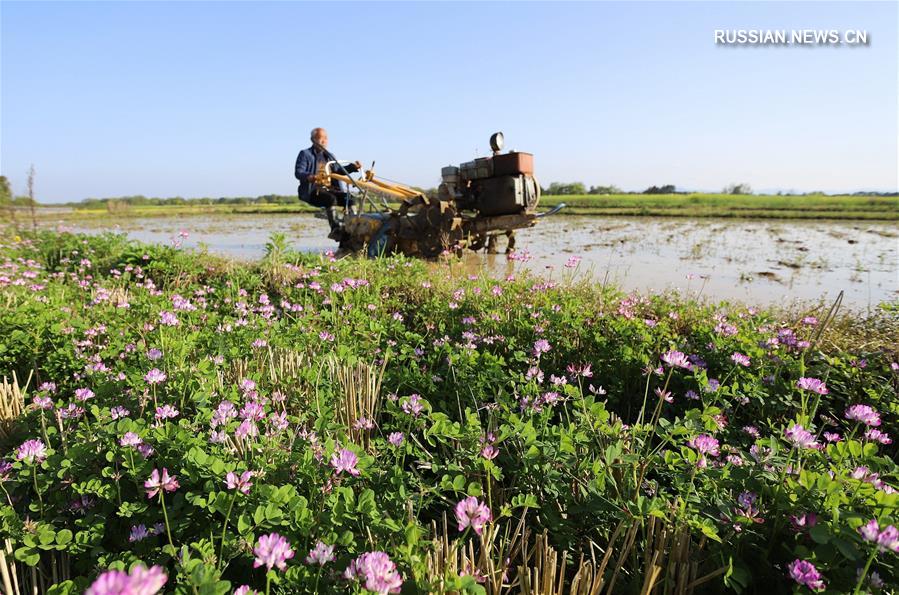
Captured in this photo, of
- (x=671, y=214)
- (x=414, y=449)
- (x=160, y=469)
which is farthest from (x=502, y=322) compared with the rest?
(x=671, y=214)

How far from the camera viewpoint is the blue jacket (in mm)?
8984

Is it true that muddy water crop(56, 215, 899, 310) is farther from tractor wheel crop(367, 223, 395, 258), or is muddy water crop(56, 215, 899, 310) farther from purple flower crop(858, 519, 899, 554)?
purple flower crop(858, 519, 899, 554)

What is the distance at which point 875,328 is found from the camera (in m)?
3.64

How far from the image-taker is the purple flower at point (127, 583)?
0.64 meters

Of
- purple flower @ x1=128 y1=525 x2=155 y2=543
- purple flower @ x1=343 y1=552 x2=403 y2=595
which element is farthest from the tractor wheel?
purple flower @ x1=343 y1=552 x2=403 y2=595

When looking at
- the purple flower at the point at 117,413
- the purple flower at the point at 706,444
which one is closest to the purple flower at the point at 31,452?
the purple flower at the point at 117,413

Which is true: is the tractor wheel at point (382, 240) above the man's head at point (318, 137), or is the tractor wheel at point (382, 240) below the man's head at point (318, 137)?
below

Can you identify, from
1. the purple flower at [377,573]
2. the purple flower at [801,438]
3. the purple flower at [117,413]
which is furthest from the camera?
the purple flower at [117,413]

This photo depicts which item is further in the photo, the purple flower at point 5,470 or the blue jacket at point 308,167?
the blue jacket at point 308,167

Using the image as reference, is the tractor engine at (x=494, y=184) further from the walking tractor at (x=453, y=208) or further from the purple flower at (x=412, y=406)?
the purple flower at (x=412, y=406)

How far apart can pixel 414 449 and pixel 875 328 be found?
385 centimetres

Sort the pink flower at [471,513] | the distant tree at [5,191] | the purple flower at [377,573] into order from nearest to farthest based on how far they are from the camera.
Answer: the purple flower at [377,573]
the pink flower at [471,513]
the distant tree at [5,191]

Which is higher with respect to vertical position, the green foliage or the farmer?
the farmer

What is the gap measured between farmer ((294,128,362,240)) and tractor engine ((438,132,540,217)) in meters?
1.99
